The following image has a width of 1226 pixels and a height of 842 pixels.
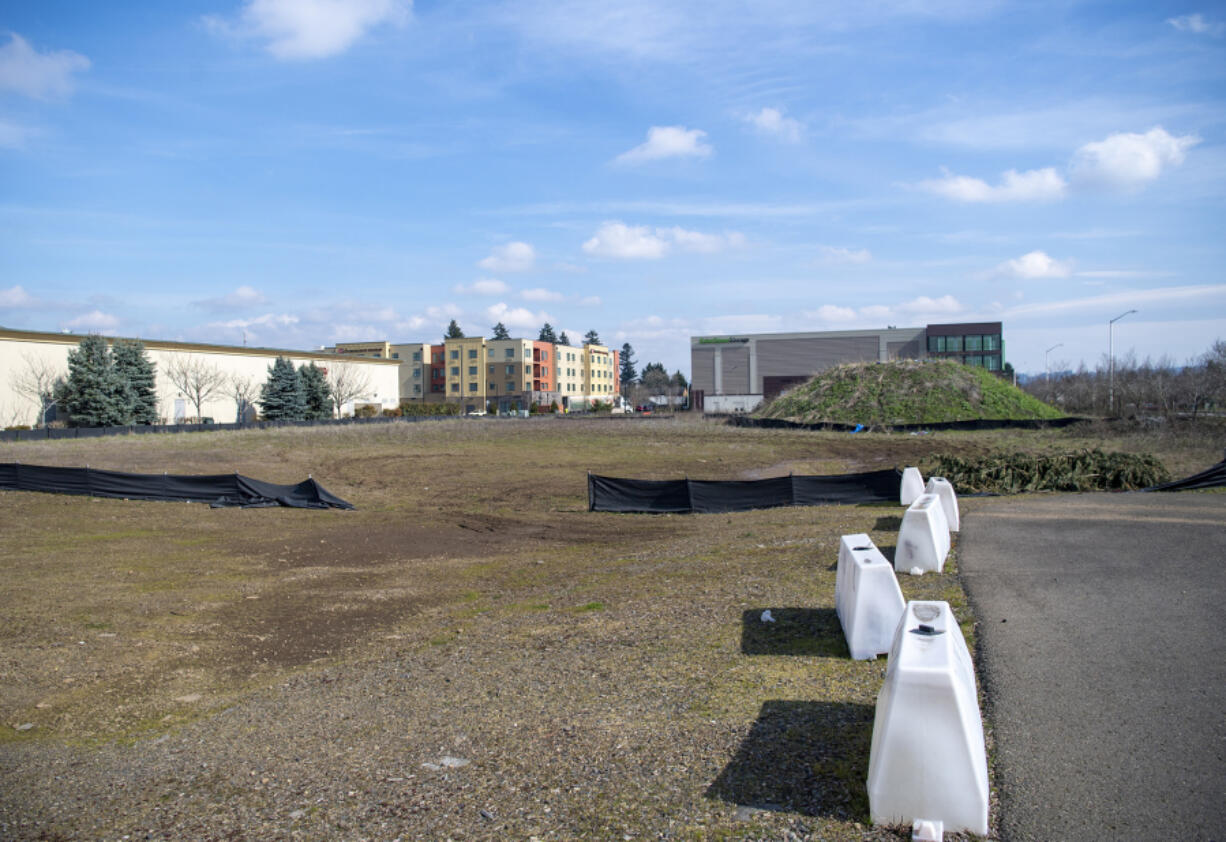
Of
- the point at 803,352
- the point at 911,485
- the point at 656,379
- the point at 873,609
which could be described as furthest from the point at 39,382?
the point at 656,379

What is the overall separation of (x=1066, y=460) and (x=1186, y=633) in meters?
13.5

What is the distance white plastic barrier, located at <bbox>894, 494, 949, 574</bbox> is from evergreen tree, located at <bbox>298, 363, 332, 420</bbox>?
70.0 m

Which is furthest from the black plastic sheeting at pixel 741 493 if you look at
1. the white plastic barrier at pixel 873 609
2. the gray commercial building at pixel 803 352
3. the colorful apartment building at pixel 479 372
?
the colorful apartment building at pixel 479 372

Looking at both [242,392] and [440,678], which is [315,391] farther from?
[440,678]

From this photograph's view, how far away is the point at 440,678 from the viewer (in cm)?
763

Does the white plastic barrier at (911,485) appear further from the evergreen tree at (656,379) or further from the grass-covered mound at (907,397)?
the evergreen tree at (656,379)

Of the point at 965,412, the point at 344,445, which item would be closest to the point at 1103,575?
the point at 344,445

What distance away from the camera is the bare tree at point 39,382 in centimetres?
5294

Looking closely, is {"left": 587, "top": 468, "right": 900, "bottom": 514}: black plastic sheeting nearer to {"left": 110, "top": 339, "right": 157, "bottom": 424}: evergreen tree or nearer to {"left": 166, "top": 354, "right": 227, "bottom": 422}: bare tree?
{"left": 110, "top": 339, "right": 157, "bottom": 424}: evergreen tree

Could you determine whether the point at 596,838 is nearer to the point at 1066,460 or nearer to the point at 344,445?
the point at 1066,460

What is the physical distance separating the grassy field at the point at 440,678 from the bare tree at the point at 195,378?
4993 cm

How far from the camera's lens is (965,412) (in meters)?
50.0

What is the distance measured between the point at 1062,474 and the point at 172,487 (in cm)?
2462

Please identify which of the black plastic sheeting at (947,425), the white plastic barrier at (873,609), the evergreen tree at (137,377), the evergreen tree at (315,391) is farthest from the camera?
the evergreen tree at (315,391)
